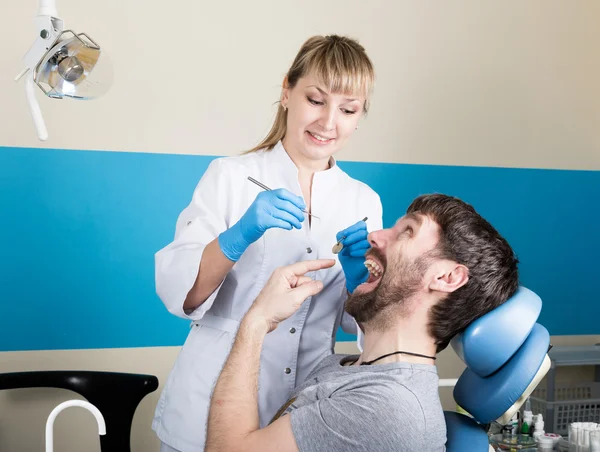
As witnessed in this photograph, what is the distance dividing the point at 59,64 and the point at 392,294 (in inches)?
41.4

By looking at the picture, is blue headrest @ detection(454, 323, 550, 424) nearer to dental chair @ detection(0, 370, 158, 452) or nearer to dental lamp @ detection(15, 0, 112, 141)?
dental lamp @ detection(15, 0, 112, 141)

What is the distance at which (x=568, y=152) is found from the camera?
10.7 ft

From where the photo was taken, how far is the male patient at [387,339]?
1252mm

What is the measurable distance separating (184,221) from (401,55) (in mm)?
1677

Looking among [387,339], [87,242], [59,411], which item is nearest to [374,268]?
[387,339]

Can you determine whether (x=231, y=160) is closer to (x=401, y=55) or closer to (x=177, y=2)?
(x=177, y=2)

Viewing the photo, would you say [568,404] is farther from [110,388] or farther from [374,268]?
[110,388]

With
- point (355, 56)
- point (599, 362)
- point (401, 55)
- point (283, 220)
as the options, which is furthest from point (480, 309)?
point (401, 55)

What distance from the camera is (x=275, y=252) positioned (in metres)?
1.69

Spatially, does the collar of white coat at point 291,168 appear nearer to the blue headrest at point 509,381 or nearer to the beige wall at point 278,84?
the blue headrest at point 509,381

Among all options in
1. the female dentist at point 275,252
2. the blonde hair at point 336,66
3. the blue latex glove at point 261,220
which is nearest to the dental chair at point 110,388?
the female dentist at point 275,252

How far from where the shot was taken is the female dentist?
157cm

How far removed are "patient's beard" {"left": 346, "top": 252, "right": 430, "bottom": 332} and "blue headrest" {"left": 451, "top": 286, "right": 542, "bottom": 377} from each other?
202mm

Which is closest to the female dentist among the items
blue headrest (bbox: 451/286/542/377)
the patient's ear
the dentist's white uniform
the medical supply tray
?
the dentist's white uniform
